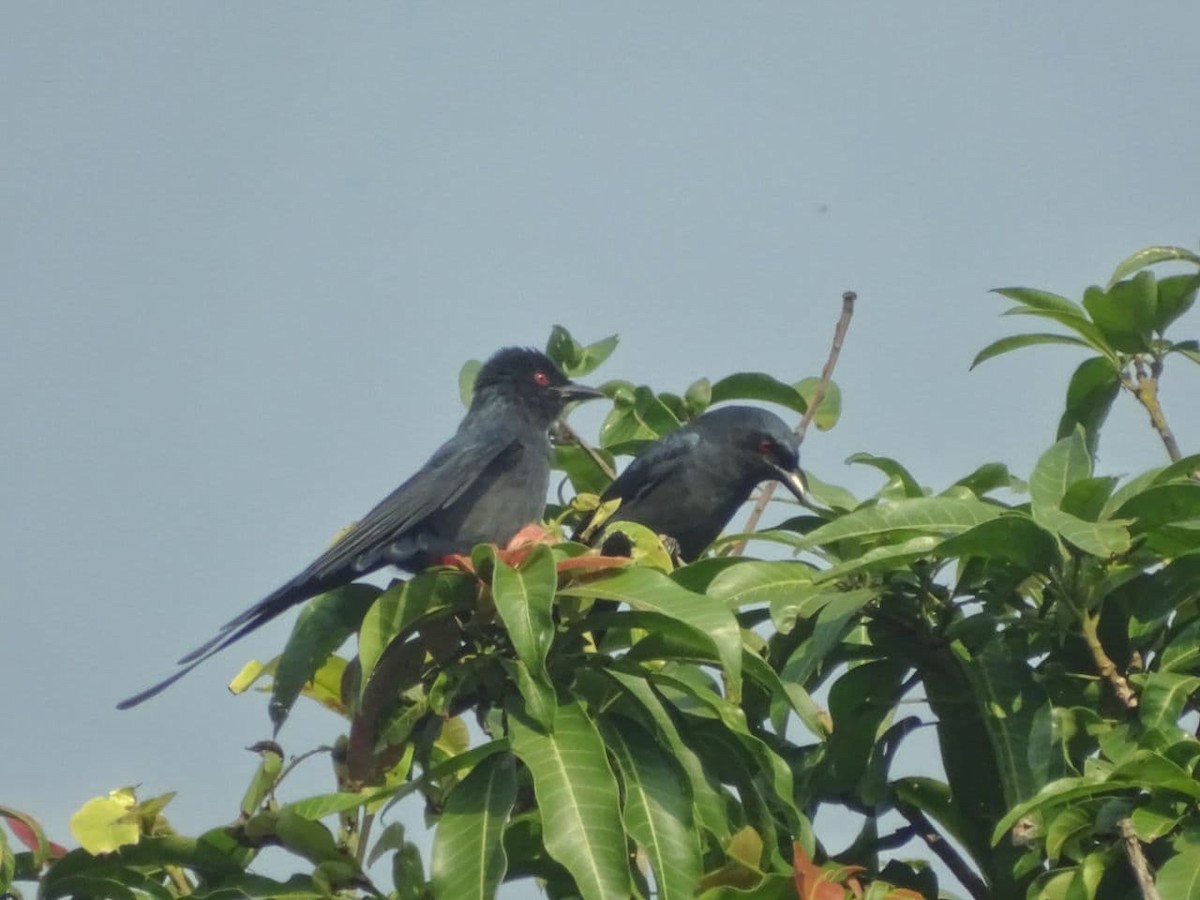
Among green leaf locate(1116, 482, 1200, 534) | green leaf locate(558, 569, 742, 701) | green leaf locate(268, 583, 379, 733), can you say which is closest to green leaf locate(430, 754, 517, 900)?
green leaf locate(558, 569, 742, 701)

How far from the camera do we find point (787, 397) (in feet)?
19.0

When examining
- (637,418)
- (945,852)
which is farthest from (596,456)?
(945,852)

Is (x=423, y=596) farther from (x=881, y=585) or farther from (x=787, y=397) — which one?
(x=787, y=397)

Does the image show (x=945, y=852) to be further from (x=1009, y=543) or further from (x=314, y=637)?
(x=314, y=637)

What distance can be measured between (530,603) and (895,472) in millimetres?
1284

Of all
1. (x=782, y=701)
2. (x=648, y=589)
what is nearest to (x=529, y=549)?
(x=648, y=589)

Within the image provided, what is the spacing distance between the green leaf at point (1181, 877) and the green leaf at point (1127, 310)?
1.82m

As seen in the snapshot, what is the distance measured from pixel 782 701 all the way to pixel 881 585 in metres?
0.35

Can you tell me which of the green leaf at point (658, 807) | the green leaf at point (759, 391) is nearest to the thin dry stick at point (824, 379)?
the green leaf at point (759, 391)

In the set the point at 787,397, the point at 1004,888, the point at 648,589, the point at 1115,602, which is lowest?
the point at 1004,888

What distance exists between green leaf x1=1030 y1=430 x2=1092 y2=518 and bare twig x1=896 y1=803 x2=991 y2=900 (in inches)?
34.9

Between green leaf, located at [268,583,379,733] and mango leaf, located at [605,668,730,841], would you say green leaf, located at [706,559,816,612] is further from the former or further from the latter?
green leaf, located at [268,583,379,733]

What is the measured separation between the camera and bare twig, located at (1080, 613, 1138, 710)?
154 inches

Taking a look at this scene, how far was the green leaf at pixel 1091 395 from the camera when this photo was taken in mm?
4898
